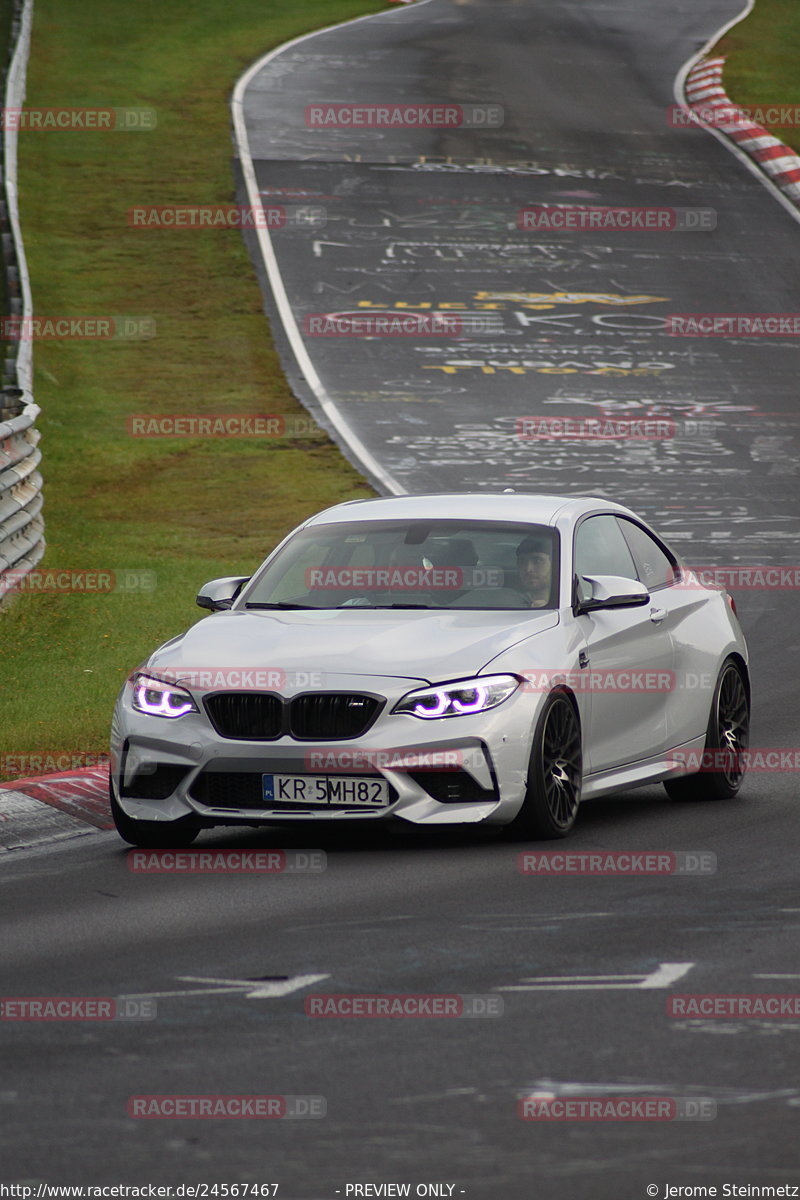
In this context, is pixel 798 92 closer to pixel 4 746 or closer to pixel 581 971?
pixel 4 746

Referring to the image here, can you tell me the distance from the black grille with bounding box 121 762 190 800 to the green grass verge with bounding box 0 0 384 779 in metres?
1.85

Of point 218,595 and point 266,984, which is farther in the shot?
point 218,595

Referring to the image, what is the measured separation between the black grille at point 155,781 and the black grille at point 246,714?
0.27 metres

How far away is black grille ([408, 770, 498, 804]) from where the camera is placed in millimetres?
8859

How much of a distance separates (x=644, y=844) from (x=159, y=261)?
2769cm

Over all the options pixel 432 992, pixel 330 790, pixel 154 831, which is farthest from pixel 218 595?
pixel 432 992

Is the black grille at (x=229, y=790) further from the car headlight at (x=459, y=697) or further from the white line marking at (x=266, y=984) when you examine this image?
the white line marking at (x=266, y=984)

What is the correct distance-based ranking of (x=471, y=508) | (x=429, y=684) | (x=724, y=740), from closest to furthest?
1. (x=429, y=684)
2. (x=471, y=508)
3. (x=724, y=740)

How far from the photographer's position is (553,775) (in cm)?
928

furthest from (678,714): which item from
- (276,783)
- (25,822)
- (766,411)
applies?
(766,411)

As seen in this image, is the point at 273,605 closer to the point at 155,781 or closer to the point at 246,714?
the point at 246,714

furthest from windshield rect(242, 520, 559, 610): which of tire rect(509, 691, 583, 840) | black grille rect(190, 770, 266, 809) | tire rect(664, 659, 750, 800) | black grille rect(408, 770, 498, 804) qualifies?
tire rect(664, 659, 750, 800)

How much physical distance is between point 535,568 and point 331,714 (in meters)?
1.62

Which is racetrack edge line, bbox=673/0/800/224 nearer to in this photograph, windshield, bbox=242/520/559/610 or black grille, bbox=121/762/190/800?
windshield, bbox=242/520/559/610
